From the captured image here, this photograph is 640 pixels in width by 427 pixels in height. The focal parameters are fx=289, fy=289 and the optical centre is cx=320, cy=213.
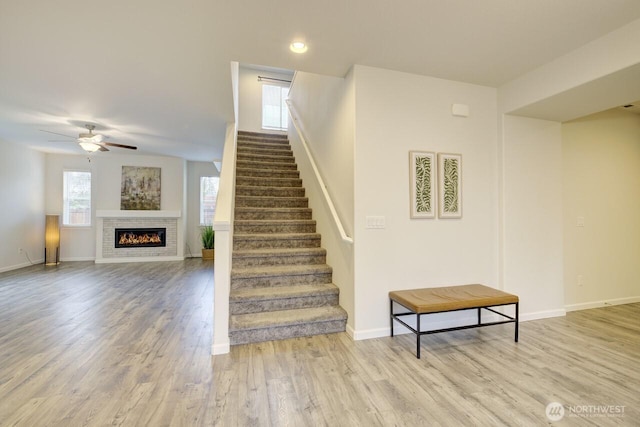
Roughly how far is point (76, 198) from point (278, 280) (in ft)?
23.4

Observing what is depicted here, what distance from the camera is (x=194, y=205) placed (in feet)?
27.1

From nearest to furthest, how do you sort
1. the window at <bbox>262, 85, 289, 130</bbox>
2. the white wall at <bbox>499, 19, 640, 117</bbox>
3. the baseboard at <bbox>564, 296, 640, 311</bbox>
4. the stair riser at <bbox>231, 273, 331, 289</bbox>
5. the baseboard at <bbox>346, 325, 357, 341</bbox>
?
the white wall at <bbox>499, 19, 640, 117</bbox>, the baseboard at <bbox>346, 325, 357, 341</bbox>, the stair riser at <bbox>231, 273, 331, 289</bbox>, the baseboard at <bbox>564, 296, 640, 311</bbox>, the window at <bbox>262, 85, 289, 130</bbox>

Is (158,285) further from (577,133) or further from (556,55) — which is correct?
(577,133)

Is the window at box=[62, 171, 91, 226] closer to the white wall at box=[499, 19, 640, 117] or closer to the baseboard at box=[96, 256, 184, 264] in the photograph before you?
the baseboard at box=[96, 256, 184, 264]

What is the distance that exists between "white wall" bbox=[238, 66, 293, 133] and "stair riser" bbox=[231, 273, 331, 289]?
5.58 m

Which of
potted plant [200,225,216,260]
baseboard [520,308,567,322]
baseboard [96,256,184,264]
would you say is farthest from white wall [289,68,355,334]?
baseboard [96,256,184,264]

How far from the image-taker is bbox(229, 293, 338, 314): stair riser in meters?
2.94

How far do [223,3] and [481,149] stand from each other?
2915 millimetres

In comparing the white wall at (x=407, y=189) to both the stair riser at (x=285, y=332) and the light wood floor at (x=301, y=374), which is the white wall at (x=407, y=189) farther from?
the light wood floor at (x=301, y=374)

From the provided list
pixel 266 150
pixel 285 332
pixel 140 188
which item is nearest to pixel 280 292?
pixel 285 332

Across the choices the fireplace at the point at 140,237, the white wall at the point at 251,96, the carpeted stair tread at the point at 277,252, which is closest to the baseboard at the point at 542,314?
the carpeted stair tread at the point at 277,252

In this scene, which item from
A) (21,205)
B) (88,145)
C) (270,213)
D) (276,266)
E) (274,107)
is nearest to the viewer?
(276,266)

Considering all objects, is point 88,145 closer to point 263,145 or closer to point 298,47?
point 263,145

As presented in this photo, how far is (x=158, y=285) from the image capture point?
4.93m
